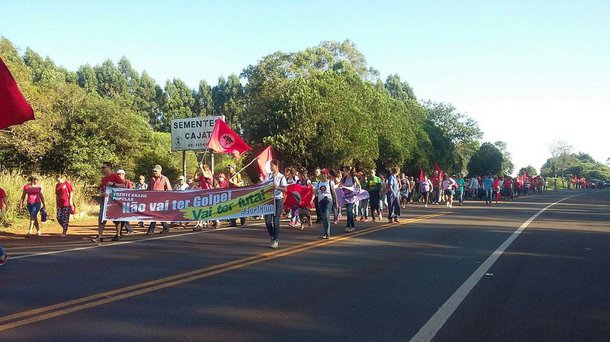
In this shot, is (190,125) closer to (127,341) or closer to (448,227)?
(448,227)

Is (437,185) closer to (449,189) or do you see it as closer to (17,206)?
(449,189)

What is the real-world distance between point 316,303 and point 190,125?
23.3m

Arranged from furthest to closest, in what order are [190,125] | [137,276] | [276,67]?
[276,67]
[190,125]
[137,276]

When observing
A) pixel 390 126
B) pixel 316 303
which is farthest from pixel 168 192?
pixel 390 126

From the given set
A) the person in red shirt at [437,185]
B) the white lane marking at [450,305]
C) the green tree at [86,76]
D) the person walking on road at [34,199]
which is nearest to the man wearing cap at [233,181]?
the person walking on road at [34,199]

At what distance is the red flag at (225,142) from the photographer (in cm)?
1819

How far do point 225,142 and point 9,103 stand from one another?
9.81m

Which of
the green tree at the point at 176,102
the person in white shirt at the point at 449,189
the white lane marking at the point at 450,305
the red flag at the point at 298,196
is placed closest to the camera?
the white lane marking at the point at 450,305

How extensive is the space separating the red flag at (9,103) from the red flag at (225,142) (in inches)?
362

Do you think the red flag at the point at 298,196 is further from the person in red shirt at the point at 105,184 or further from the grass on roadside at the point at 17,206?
the grass on roadside at the point at 17,206

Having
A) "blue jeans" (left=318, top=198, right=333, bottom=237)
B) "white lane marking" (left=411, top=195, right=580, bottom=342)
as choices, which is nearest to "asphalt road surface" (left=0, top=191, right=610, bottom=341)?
"white lane marking" (left=411, top=195, right=580, bottom=342)

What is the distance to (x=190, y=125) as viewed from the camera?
95.5 feet

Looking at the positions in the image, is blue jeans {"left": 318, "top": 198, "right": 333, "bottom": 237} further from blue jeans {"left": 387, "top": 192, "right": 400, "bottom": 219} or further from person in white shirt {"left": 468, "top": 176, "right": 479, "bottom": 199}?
person in white shirt {"left": 468, "top": 176, "right": 479, "bottom": 199}

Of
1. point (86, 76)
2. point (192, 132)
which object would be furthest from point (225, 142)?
point (86, 76)
